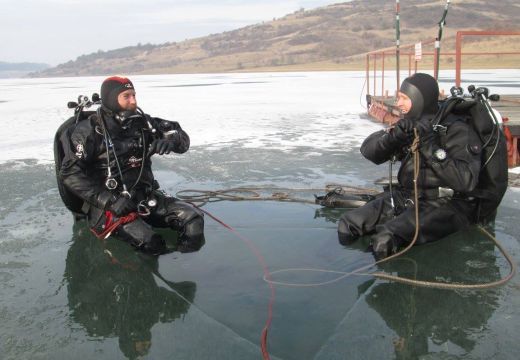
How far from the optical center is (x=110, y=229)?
3529 mm

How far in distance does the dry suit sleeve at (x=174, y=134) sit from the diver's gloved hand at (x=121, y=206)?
601 mm

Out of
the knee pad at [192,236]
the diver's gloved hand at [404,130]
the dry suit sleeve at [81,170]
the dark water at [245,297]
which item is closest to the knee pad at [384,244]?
the dark water at [245,297]

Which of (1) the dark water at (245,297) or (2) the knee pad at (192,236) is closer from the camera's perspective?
(1) the dark water at (245,297)

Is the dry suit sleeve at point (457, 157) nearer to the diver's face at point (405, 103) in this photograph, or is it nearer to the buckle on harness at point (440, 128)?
the buckle on harness at point (440, 128)

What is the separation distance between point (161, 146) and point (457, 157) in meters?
2.08

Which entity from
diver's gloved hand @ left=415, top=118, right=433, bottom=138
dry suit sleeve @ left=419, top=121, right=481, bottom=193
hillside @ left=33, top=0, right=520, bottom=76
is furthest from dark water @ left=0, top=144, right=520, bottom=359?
hillside @ left=33, top=0, right=520, bottom=76

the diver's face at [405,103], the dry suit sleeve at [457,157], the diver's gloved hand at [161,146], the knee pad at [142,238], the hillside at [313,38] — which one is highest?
the hillside at [313,38]

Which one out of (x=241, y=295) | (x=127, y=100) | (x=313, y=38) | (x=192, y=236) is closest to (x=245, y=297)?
(x=241, y=295)

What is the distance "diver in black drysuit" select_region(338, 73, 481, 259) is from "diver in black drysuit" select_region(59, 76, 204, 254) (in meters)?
1.30

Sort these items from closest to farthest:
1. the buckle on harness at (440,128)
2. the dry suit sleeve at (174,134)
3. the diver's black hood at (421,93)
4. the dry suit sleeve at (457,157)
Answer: the dry suit sleeve at (457,157)
the buckle on harness at (440,128)
the diver's black hood at (421,93)
the dry suit sleeve at (174,134)

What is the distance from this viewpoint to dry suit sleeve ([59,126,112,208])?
3.49 m

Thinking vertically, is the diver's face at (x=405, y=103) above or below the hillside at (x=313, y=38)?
below

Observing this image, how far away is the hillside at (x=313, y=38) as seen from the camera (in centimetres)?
8062

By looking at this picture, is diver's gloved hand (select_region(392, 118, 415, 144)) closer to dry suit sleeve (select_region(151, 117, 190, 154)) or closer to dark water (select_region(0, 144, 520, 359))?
dark water (select_region(0, 144, 520, 359))
